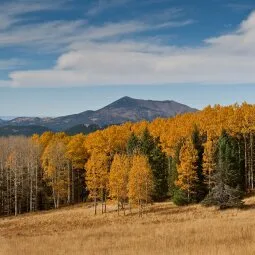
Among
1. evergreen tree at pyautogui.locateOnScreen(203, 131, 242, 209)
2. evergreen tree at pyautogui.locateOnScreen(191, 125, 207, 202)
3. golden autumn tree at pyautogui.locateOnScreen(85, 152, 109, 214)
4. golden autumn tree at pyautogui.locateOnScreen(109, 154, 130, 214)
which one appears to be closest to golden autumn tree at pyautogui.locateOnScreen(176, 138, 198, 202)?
evergreen tree at pyautogui.locateOnScreen(191, 125, 207, 202)

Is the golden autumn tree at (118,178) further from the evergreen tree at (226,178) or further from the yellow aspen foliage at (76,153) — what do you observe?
the yellow aspen foliage at (76,153)

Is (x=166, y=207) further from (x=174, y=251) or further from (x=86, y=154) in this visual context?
(x=174, y=251)

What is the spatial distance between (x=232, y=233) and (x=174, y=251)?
7.00m

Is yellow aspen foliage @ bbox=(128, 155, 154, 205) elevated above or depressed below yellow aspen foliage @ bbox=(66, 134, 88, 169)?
below

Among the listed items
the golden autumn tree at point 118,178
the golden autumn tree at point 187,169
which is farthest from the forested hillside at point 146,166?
the golden autumn tree at point 118,178

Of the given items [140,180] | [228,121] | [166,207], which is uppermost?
[228,121]

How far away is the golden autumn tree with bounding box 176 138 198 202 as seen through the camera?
5997 centimetres

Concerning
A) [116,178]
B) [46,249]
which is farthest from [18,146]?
[46,249]

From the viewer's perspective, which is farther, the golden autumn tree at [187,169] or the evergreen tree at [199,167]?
the evergreen tree at [199,167]

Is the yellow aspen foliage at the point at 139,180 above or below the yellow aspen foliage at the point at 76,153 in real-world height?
below

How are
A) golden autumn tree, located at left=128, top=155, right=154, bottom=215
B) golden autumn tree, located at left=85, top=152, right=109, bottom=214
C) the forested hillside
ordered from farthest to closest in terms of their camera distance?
1. golden autumn tree, located at left=85, top=152, right=109, bottom=214
2. the forested hillside
3. golden autumn tree, located at left=128, top=155, right=154, bottom=215

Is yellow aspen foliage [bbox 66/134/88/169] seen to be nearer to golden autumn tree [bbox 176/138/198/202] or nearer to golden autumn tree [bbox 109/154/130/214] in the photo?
golden autumn tree [bbox 109/154/130/214]

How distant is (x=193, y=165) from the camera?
202 feet

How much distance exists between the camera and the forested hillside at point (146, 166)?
196ft
